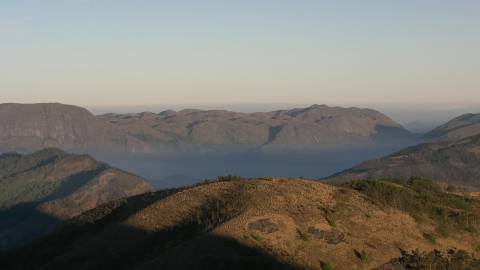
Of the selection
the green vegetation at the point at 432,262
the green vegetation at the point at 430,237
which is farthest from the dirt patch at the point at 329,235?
the green vegetation at the point at 430,237

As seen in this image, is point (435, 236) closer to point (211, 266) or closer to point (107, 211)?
point (211, 266)

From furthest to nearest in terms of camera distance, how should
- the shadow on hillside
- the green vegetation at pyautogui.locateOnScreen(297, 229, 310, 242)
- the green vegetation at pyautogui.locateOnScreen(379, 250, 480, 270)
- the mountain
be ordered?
the green vegetation at pyautogui.locateOnScreen(297, 229, 310, 242), the green vegetation at pyautogui.locateOnScreen(379, 250, 480, 270), the mountain, the shadow on hillside

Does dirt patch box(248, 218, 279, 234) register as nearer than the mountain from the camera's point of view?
No

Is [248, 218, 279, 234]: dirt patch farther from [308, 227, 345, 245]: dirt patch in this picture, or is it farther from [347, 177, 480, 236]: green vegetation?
[347, 177, 480, 236]: green vegetation

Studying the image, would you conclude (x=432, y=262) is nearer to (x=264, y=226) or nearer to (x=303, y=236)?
(x=303, y=236)

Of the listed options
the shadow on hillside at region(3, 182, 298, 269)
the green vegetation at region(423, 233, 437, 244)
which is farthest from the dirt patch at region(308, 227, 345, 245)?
the green vegetation at region(423, 233, 437, 244)

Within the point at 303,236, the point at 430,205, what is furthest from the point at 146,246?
the point at 430,205

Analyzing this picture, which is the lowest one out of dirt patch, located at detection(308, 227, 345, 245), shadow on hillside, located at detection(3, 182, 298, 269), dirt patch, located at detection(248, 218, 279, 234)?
shadow on hillside, located at detection(3, 182, 298, 269)
